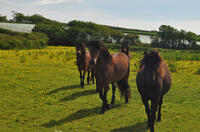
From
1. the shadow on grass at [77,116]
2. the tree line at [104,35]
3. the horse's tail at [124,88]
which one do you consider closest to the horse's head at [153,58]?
the shadow on grass at [77,116]

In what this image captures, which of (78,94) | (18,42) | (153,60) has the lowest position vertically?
(78,94)

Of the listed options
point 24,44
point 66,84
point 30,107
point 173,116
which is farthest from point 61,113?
point 24,44

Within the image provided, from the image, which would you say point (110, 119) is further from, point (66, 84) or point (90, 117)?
point (66, 84)

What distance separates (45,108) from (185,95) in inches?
262

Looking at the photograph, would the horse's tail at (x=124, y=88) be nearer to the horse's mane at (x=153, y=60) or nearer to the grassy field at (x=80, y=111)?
the grassy field at (x=80, y=111)

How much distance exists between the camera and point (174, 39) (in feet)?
255

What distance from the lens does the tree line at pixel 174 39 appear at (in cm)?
7519

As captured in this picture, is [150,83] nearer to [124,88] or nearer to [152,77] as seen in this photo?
[152,77]

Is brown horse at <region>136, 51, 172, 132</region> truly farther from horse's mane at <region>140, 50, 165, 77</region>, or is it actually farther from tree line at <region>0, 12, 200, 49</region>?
tree line at <region>0, 12, 200, 49</region>

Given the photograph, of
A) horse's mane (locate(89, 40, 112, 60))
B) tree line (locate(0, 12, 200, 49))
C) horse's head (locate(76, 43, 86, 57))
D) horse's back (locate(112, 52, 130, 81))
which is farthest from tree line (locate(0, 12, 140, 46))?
horse's mane (locate(89, 40, 112, 60))

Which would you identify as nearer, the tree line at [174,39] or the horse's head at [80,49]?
the horse's head at [80,49]

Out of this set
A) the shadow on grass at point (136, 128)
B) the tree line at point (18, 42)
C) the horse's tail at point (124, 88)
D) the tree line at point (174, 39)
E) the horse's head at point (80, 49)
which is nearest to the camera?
the shadow on grass at point (136, 128)

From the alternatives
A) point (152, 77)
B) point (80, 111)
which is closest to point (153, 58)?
point (152, 77)

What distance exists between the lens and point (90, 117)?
6586mm
